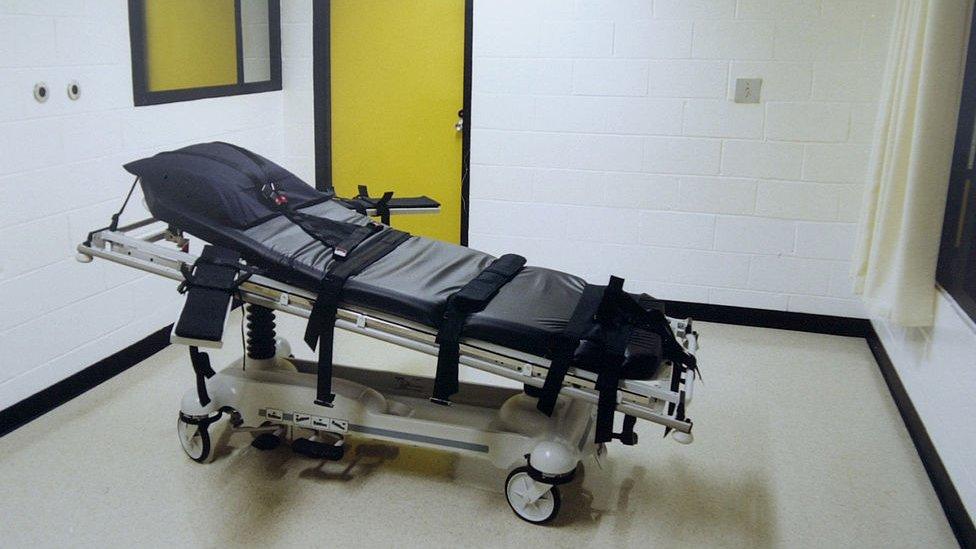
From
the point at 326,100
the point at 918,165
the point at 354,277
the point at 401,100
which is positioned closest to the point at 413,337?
the point at 354,277

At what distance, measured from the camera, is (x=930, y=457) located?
319 cm

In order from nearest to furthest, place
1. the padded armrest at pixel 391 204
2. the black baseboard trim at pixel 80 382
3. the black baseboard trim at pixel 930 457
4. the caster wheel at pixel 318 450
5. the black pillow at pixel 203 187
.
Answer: the black baseboard trim at pixel 930 457 < the black pillow at pixel 203 187 < the caster wheel at pixel 318 450 < the black baseboard trim at pixel 80 382 < the padded armrest at pixel 391 204

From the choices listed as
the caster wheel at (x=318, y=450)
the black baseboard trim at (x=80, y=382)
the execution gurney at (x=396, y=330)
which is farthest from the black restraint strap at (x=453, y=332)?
the black baseboard trim at (x=80, y=382)

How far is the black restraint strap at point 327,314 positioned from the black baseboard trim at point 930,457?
6.50ft

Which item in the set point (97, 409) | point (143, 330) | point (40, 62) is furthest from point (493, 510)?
point (40, 62)

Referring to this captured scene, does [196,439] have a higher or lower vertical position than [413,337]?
lower

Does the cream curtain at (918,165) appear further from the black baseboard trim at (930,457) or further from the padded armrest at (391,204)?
the padded armrest at (391,204)

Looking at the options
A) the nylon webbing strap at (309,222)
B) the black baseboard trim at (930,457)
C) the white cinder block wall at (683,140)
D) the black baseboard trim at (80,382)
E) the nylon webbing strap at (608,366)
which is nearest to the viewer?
the nylon webbing strap at (608,366)

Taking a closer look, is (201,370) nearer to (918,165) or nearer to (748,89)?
(918,165)

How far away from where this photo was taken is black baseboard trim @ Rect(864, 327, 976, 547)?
2.75 meters

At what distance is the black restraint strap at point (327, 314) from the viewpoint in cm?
275

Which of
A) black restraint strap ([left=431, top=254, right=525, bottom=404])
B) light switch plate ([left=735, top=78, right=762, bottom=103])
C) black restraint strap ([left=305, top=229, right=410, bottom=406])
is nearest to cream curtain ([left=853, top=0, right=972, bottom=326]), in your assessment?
light switch plate ([left=735, top=78, right=762, bottom=103])

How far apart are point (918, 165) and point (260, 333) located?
243 cm

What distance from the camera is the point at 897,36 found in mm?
3900
